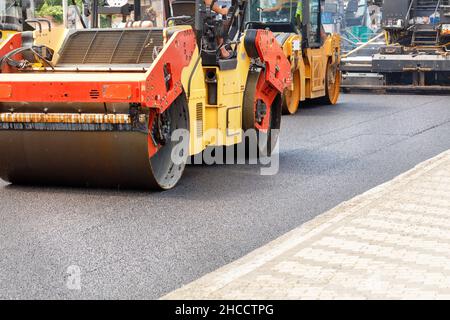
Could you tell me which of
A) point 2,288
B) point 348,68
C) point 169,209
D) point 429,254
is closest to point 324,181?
point 169,209

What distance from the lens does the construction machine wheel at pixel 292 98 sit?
58.3 ft

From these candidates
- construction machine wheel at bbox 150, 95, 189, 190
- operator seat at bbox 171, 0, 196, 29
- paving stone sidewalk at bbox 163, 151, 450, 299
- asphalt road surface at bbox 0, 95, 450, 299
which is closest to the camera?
paving stone sidewalk at bbox 163, 151, 450, 299

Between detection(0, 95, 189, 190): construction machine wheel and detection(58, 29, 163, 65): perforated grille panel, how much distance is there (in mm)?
690

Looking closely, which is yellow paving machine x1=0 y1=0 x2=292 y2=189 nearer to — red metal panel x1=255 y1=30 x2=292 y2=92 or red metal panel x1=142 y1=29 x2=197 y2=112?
red metal panel x1=142 y1=29 x2=197 y2=112

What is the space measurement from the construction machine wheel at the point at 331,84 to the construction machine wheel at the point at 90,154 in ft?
35.8

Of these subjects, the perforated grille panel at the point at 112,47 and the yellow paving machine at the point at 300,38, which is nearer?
the perforated grille panel at the point at 112,47

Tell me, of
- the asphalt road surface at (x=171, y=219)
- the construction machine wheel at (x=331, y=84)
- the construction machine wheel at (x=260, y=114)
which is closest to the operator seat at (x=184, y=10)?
the construction machine wheel at (x=260, y=114)

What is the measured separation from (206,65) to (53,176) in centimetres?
200

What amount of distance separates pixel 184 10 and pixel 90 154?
→ 2.23m

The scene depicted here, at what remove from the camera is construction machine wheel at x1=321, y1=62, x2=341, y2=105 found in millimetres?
19906

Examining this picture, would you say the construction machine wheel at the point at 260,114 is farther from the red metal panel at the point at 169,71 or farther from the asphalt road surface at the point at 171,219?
the red metal panel at the point at 169,71

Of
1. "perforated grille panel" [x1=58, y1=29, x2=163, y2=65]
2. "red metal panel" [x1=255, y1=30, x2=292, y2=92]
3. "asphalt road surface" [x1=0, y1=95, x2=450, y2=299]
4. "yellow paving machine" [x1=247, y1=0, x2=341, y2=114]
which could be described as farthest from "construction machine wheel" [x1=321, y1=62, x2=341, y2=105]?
"perforated grille panel" [x1=58, y1=29, x2=163, y2=65]

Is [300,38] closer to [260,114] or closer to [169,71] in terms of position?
[260,114]

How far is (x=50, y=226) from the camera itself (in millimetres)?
7664
